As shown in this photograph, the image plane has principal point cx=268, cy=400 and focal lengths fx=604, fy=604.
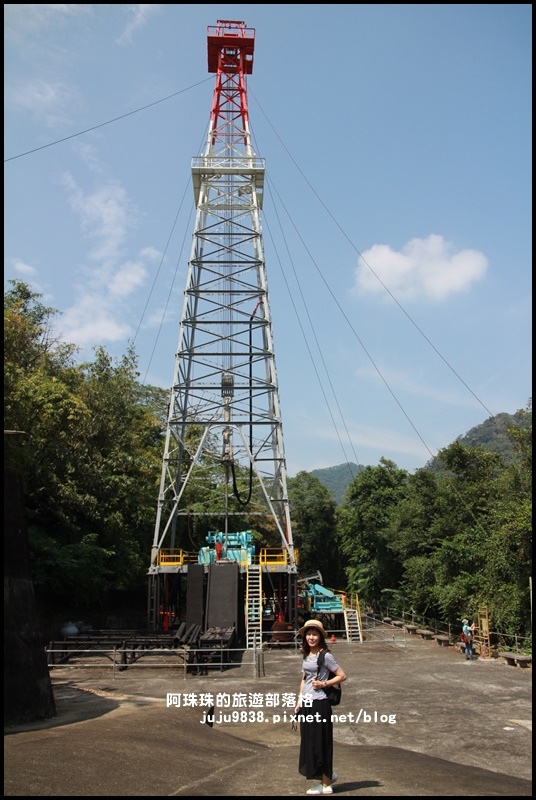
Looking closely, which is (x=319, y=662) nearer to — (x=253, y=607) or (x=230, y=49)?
(x=253, y=607)

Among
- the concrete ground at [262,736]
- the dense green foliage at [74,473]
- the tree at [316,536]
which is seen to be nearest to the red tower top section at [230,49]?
the dense green foliage at [74,473]

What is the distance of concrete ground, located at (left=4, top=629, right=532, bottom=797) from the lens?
4.95 metres

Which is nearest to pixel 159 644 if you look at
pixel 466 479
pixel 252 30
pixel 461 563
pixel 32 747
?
pixel 32 747

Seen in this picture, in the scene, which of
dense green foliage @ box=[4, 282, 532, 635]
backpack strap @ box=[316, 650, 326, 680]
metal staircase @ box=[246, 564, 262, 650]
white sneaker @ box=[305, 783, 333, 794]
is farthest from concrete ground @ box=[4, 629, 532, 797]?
dense green foliage @ box=[4, 282, 532, 635]

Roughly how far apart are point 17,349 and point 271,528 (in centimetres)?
2301

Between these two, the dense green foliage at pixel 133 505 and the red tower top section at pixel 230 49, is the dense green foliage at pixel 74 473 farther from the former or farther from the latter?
the red tower top section at pixel 230 49

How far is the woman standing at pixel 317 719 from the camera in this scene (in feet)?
15.5

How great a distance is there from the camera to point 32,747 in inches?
224

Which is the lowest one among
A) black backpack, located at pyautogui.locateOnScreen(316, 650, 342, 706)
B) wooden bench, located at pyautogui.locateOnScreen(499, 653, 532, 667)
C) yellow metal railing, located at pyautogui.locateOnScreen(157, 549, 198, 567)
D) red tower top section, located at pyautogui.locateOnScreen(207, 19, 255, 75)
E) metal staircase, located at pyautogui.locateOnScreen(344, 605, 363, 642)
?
metal staircase, located at pyautogui.locateOnScreen(344, 605, 363, 642)

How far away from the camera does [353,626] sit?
73.1ft

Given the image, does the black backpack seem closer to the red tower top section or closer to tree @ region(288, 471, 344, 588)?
the red tower top section

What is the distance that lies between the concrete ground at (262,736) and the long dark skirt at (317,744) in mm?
231

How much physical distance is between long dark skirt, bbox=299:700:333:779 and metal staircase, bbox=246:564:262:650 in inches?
599

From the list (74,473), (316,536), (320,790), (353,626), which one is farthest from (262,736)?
(316,536)
